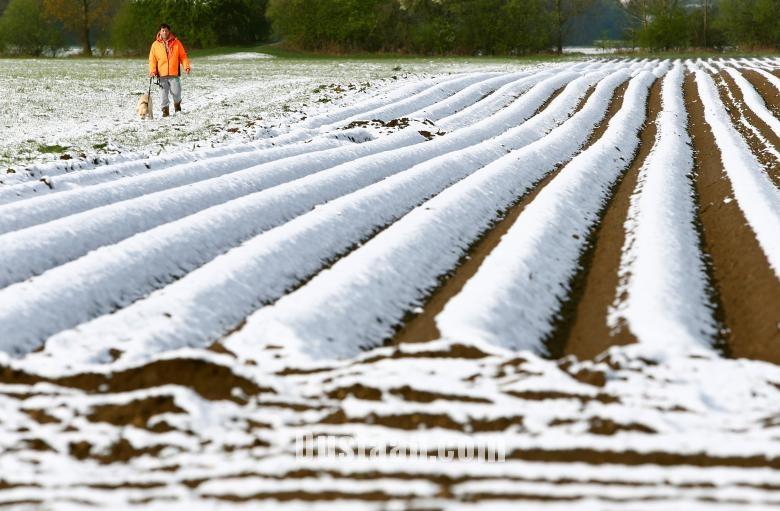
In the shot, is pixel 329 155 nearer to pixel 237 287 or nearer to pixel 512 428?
pixel 237 287

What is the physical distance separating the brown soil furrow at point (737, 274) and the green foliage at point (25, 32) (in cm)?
5293

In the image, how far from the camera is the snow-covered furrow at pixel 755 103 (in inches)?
460

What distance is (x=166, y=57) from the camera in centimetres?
1298

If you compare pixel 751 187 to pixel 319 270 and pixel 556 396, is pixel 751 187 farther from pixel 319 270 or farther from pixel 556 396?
pixel 556 396

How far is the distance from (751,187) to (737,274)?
2.50 m

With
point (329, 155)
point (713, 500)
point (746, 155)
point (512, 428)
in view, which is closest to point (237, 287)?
point (512, 428)

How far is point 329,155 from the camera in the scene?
9055 mm

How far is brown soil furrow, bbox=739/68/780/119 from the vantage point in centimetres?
1349

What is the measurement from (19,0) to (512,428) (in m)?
59.0

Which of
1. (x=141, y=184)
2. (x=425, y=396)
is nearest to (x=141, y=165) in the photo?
(x=141, y=184)

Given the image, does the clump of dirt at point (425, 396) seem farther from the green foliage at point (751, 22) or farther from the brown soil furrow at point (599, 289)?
the green foliage at point (751, 22)

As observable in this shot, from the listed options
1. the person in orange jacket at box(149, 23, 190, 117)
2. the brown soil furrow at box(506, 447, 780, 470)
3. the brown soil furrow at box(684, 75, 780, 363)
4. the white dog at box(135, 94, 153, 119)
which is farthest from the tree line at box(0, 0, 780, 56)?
the brown soil furrow at box(506, 447, 780, 470)

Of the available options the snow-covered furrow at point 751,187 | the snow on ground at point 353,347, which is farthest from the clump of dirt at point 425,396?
the snow-covered furrow at point 751,187

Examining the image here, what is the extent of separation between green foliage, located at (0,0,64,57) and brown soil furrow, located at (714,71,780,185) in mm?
47774
